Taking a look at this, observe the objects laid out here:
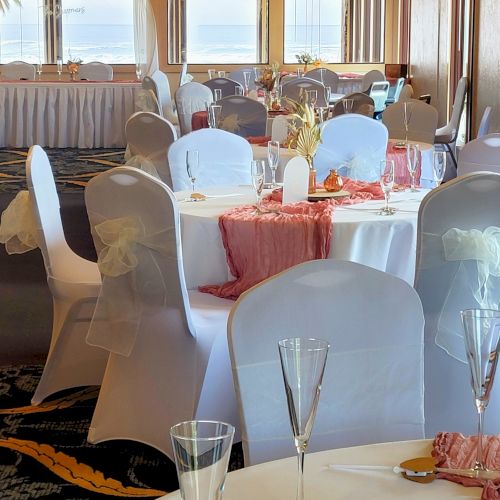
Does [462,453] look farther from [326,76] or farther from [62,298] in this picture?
[326,76]

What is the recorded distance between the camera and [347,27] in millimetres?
16344

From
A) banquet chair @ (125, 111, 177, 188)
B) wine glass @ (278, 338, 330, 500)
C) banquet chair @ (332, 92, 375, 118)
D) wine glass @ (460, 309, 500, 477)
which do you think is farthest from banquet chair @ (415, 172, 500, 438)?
banquet chair @ (332, 92, 375, 118)

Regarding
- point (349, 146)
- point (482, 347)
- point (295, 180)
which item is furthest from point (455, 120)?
point (482, 347)

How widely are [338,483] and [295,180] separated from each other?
2518 millimetres

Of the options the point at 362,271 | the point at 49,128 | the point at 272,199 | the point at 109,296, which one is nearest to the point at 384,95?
the point at 49,128

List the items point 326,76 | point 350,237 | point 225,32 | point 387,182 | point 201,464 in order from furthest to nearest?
point 225,32 → point 326,76 → point 387,182 → point 350,237 → point 201,464

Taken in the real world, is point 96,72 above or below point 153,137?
above

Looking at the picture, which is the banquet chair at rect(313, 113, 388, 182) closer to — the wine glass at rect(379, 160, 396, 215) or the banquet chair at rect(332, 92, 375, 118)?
the wine glass at rect(379, 160, 396, 215)

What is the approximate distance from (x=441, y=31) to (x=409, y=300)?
10.5 m

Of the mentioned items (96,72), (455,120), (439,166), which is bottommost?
(455,120)

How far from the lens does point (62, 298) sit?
3.88m

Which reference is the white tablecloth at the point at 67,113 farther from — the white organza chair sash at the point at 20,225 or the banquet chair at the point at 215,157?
the white organza chair sash at the point at 20,225

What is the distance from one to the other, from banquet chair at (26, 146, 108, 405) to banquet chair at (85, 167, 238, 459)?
457 millimetres

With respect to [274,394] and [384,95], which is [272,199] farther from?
[384,95]
